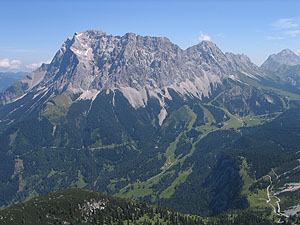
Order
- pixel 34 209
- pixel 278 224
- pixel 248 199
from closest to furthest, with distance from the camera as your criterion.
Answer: pixel 34 209, pixel 278 224, pixel 248 199

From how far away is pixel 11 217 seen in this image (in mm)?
130000

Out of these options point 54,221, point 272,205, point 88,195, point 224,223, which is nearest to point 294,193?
point 272,205

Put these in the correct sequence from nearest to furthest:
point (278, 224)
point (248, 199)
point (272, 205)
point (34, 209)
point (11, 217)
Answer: point (11, 217) < point (34, 209) < point (278, 224) < point (272, 205) < point (248, 199)

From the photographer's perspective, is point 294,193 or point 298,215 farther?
point 294,193

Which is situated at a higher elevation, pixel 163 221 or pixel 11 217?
pixel 11 217

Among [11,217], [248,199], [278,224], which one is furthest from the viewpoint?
[248,199]

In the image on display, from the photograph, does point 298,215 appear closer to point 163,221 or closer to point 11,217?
point 163,221

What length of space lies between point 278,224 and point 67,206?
11400cm

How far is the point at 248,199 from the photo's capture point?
192 m

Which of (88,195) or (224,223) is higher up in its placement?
(88,195)

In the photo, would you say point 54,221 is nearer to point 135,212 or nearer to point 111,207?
point 111,207

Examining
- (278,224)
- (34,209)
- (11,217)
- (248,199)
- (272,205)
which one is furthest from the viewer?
(248,199)

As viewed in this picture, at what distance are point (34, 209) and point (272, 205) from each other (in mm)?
139620

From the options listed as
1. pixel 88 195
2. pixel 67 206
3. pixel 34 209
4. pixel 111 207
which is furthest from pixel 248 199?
pixel 34 209
